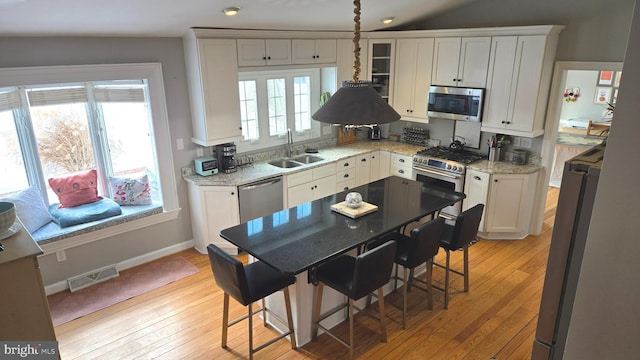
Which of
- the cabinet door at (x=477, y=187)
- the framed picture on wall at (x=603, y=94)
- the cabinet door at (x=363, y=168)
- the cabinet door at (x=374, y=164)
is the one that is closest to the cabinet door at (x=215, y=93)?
the cabinet door at (x=363, y=168)

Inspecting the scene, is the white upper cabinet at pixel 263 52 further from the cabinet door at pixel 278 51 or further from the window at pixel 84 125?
the window at pixel 84 125

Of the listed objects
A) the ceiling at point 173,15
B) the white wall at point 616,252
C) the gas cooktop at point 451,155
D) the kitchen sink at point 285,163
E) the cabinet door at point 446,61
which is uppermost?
the ceiling at point 173,15

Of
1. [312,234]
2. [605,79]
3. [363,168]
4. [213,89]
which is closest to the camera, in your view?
[312,234]

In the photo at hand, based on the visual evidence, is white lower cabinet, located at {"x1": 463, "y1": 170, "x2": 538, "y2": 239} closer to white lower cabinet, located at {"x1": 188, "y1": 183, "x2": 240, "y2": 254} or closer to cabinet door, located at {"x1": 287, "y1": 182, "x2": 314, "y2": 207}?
cabinet door, located at {"x1": 287, "y1": 182, "x2": 314, "y2": 207}

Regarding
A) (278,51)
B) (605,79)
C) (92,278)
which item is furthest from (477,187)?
(92,278)

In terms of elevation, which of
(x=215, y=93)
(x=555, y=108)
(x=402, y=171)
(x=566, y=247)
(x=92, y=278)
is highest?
(x=215, y=93)

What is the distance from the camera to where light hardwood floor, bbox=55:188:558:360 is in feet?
10.5

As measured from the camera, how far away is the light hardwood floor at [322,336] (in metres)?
3.19

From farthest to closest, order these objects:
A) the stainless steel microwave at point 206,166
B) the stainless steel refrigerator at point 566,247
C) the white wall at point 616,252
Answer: the stainless steel microwave at point 206,166, the stainless steel refrigerator at point 566,247, the white wall at point 616,252

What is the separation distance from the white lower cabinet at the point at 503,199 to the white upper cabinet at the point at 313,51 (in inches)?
89.7

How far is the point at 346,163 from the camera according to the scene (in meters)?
5.47

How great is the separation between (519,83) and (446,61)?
0.93 meters

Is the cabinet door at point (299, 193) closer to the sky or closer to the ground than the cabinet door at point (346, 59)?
closer to the ground

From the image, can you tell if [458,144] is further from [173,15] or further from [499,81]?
[173,15]
